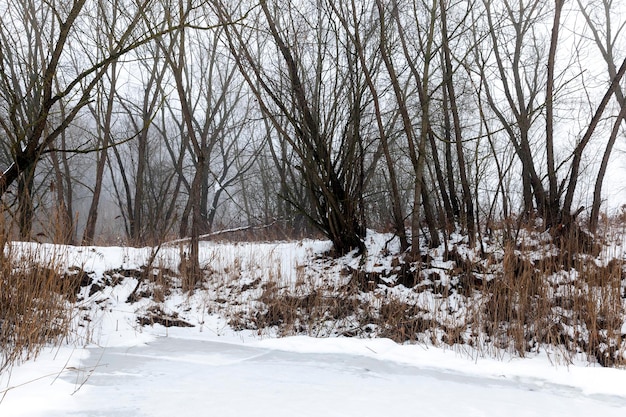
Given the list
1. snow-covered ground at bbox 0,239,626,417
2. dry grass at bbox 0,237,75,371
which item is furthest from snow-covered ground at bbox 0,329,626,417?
dry grass at bbox 0,237,75,371

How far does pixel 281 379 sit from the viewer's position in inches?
117

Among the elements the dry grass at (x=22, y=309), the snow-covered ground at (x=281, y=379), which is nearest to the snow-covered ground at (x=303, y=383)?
the snow-covered ground at (x=281, y=379)

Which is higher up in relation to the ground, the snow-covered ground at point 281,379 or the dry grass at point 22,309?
the dry grass at point 22,309

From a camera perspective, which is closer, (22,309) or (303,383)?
(303,383)

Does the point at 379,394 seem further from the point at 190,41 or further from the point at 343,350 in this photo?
the point at 190,41

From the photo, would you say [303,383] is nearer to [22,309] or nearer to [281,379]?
[281,379]

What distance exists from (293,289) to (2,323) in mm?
3308

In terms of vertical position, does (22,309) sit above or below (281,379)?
above

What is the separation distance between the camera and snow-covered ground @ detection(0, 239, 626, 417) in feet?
7.84

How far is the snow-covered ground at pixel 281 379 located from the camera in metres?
2.39

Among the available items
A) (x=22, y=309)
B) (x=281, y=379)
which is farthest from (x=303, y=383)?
(x=22, y=309)

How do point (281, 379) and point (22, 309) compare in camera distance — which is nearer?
point (281, 379)

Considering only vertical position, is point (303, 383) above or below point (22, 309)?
below

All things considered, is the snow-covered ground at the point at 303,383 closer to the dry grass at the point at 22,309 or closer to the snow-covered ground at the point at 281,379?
the snow-covered ground at the point at 281,379
